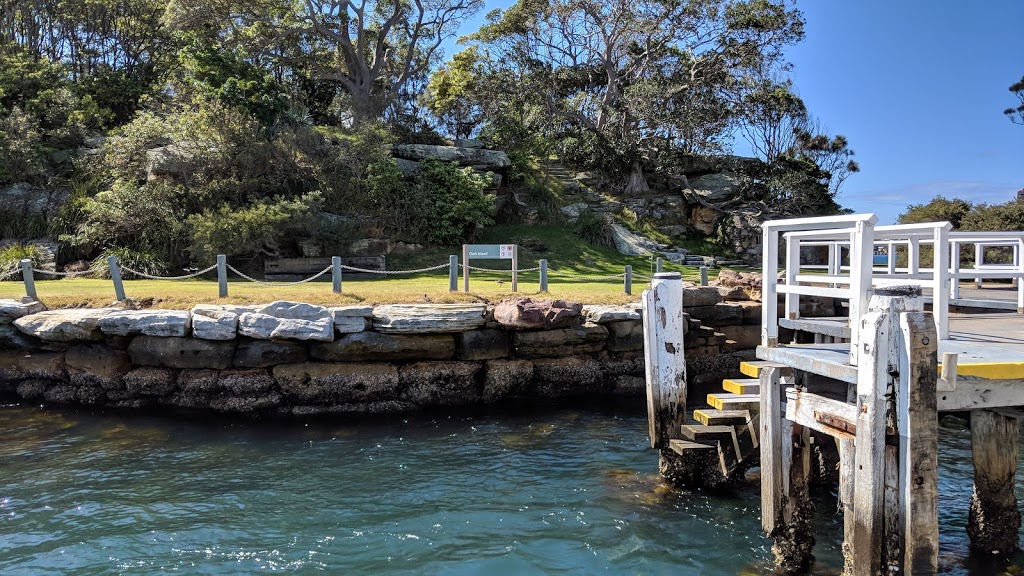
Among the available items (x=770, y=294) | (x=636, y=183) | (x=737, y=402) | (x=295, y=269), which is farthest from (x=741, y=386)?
(x=636, y=183)

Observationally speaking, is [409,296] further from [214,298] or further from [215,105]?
[215,105]

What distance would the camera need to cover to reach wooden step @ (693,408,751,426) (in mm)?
7905

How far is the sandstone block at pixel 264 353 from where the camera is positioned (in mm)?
11195

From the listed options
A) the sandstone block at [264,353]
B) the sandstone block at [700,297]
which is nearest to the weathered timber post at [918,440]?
Answer: the sandstone block at [700,297]

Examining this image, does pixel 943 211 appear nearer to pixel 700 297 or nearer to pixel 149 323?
pixel 700 297

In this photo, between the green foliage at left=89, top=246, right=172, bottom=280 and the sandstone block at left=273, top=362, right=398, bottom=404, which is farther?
the green foliage at left=89, top=246, right=172, bottom=280

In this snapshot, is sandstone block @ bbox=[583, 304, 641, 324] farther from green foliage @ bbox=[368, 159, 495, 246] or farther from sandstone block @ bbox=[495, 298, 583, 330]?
green foliage @ bbox=[368, 159, 495, 246]

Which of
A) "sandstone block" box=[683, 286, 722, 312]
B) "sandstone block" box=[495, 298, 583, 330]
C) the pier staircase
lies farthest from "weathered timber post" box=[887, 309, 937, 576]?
"sandstone block" box=[683, 286, 722, 312]

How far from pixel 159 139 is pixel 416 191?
29.2 feet

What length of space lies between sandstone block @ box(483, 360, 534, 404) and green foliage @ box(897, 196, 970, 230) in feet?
70.0

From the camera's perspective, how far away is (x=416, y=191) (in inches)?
933

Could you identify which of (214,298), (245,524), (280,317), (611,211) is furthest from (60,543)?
(611,211)

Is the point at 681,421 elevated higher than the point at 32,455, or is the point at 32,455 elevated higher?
the point at 681,421

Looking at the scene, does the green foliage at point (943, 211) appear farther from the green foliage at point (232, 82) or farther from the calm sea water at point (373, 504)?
the green foliage at point (232, 82)
